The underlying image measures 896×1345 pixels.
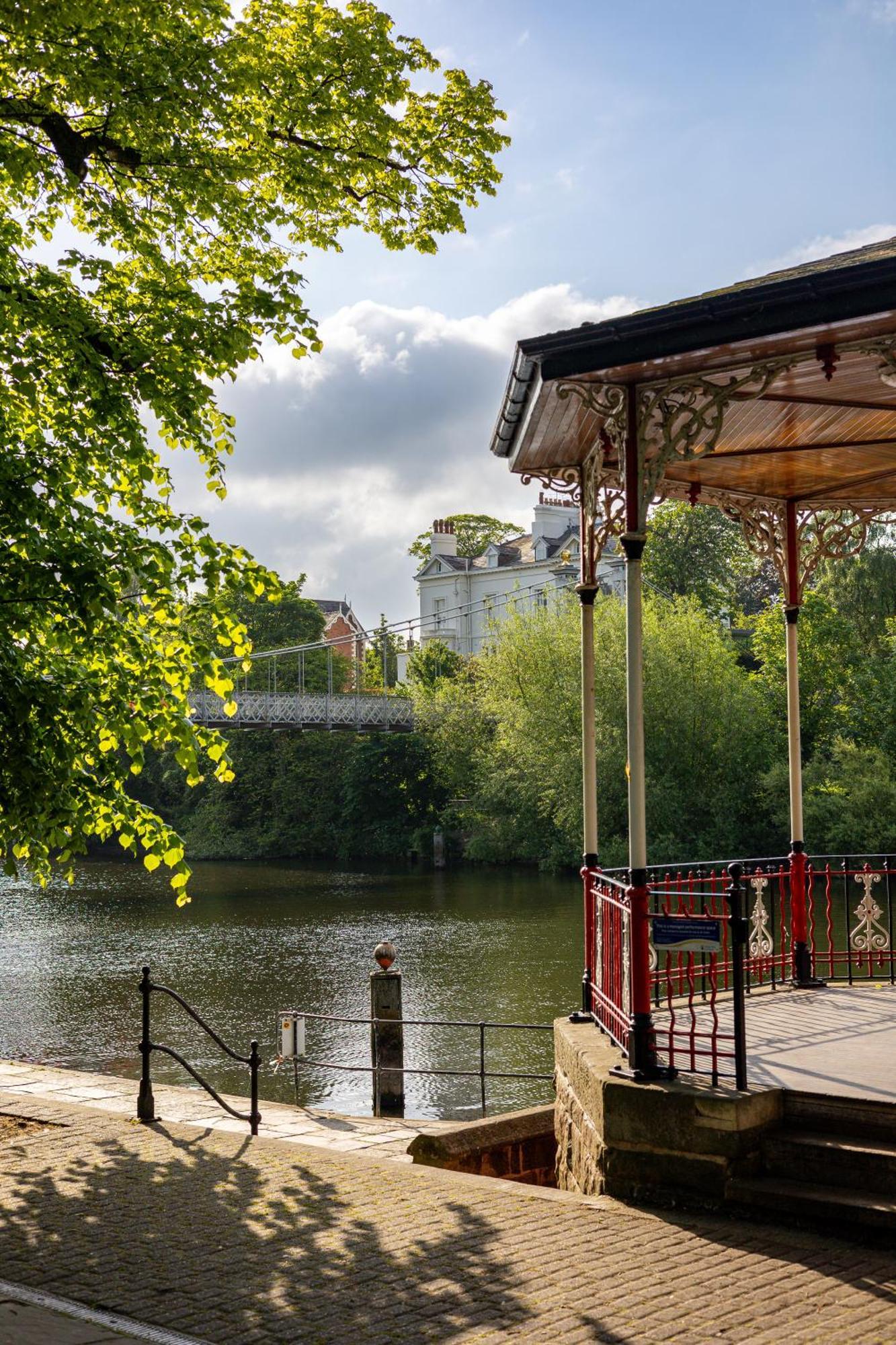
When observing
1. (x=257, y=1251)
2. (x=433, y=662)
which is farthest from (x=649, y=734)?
(x=257, y=1251)

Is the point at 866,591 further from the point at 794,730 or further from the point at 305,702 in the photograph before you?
the point at 794,730

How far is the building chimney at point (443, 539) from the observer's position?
73.0 m

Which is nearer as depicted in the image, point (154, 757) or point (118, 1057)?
point (118, 1057)

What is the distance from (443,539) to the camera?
73.3 metres

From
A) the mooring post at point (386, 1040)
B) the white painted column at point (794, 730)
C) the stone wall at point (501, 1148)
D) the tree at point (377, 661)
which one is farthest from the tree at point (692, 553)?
the stone wall at point (501, 1148)

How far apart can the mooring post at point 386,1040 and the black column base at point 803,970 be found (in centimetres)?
370

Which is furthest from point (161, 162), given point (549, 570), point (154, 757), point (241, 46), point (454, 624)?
point (454, 624)

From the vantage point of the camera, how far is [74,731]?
294 inches

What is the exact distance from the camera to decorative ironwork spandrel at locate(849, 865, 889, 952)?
8812 mm

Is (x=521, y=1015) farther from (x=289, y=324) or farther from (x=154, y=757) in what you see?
(x=154, y=757)

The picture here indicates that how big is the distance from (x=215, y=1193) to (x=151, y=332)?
471 centimetres

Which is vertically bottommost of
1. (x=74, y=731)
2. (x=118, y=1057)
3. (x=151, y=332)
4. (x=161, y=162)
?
(x=118, y=1057)

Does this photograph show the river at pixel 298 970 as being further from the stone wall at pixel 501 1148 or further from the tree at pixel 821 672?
the tree at pixel 821 672

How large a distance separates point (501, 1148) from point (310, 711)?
41.5 m
